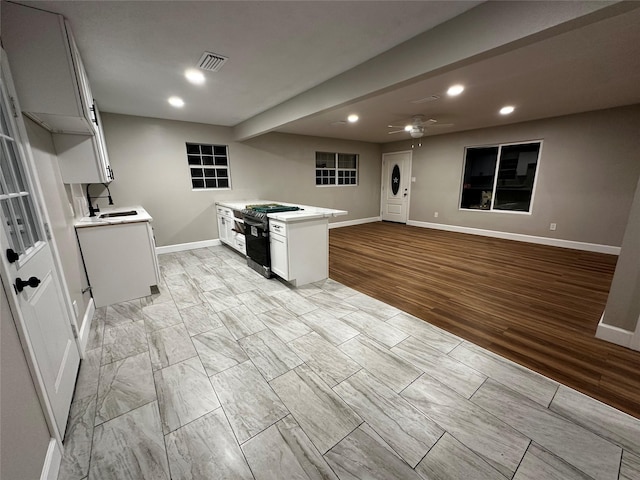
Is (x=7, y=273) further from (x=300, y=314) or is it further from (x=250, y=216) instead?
(x=250, y=216)

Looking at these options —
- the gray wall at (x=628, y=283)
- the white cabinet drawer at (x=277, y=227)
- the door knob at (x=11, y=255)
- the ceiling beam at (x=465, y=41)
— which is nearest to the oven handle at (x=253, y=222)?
the white cabinet drawer at (x=277, y=227)

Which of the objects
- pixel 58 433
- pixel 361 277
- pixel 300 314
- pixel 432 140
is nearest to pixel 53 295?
pixel 58 433

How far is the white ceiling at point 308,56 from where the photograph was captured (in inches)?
67.7

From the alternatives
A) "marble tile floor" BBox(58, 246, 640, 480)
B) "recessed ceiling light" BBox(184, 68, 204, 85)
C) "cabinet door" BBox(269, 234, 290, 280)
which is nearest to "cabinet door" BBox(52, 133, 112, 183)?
"recessed ceiling light" BBox(184, 68, 204, 85)

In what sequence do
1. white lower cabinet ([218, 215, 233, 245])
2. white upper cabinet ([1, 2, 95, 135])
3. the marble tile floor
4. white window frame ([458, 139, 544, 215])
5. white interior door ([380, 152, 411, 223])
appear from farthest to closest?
white interior door ([380, 152, 411, 223]), white window frame ([458, 139, 544, 215]), white lower cabinet ([218, 215, 233, 245]), white upper cabinet ([1, 2, 95, 135]), the marble tile floor

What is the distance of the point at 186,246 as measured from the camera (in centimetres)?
501

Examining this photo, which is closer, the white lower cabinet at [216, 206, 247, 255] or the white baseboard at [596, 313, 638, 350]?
the white baseboard at [596, 313, 638, 350]

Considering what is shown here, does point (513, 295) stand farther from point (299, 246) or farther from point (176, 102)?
point (176, 102)

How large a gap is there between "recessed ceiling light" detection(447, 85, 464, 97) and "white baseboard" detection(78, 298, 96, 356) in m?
4.61

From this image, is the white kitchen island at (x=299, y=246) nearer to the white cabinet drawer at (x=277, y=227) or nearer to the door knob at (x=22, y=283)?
the white cabinet drawer at (x=277, y=227)

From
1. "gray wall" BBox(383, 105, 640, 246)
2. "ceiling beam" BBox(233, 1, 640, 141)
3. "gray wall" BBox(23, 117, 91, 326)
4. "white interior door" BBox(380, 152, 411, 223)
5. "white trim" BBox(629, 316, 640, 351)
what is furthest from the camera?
"white interior door" BBox(380, 152, 411, 223)

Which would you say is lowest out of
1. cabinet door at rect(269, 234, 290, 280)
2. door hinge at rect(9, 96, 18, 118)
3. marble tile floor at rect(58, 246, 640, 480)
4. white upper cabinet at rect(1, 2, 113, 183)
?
marble tile floor at rect(58, 246, 640, 480)

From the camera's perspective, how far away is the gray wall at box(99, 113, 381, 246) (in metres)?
4.23

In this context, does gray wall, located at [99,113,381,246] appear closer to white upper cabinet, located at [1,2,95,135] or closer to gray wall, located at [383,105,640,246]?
white upper cabinet, located at [1,2,95,135]
